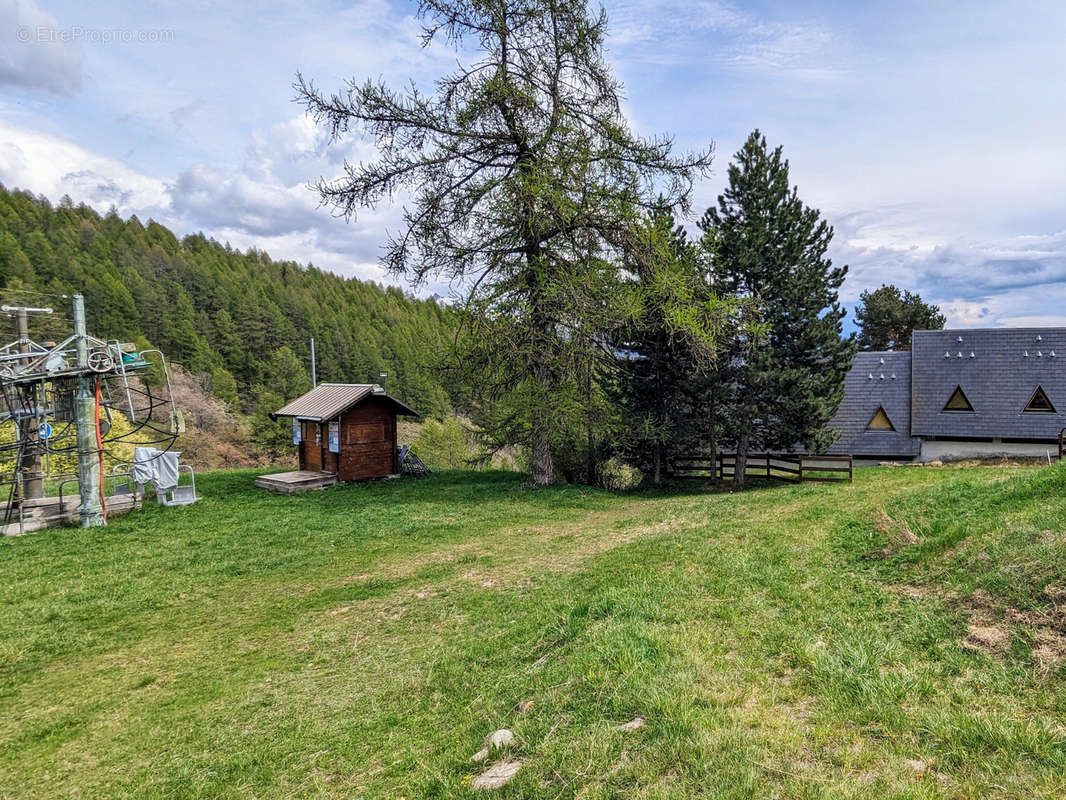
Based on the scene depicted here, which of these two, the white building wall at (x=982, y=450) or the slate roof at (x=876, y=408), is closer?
the white building wall at (x=982, y=450)

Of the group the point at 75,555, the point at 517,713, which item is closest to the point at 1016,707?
the point at 517,713

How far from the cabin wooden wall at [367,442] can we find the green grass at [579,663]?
27.7ft

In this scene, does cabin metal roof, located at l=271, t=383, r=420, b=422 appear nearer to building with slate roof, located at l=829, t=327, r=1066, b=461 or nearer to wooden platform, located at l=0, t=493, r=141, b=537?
wooden platform, located at l=0, t=493, r=141, b=537

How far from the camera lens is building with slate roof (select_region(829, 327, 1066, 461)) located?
2584 cm

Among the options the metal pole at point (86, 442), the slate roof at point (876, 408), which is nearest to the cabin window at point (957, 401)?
the slate roof at point (876, 408)

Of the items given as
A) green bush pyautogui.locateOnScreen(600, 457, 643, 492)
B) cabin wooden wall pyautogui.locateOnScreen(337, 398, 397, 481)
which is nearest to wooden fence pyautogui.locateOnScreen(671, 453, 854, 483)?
green bush pyautogui.locateOnScreen(600, 457, 643, 492)

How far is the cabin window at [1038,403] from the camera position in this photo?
25.7 m

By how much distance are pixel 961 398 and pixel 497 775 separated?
1291 inches

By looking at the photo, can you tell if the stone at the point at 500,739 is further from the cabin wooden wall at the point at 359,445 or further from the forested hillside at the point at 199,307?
the forested hillside at the point at 199,307

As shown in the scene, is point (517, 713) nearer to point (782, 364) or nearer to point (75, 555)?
point (75, 555)

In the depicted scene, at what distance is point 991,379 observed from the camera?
1061 inches

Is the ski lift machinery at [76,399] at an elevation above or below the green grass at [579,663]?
above

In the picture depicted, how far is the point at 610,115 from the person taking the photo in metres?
16.7

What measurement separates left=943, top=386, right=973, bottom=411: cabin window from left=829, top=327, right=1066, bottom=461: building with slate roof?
4 cm
